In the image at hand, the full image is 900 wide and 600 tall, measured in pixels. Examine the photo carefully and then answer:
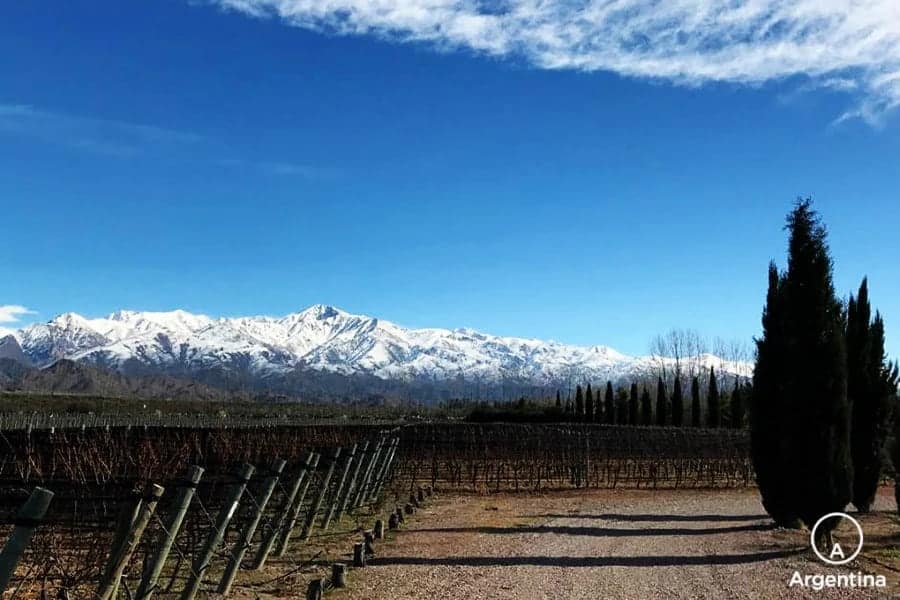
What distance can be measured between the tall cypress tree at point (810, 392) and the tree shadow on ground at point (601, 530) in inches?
37.5

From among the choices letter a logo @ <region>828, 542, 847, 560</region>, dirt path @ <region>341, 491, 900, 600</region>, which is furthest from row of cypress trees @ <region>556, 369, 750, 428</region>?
letter a logo @ <region>828, 542, 847, 560</region>

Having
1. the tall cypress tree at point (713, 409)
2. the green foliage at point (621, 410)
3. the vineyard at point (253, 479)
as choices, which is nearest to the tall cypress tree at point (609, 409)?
the green foliage at point (621, 410)

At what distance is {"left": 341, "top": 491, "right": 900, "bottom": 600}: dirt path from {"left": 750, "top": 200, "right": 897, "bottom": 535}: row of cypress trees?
858 millimetres

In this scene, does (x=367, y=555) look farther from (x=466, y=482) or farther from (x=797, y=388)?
(x=466, y=482)

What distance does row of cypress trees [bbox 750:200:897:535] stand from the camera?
12.9m

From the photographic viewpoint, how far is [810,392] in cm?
1305

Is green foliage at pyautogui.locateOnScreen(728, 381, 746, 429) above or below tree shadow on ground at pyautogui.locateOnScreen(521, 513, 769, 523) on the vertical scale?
above

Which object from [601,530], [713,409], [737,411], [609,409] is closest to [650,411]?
[609,409]

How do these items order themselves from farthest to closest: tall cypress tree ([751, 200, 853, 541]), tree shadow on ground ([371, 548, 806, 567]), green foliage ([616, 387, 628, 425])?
green foliage ([616, 387, 628, 425]) → tall cypress tree ([751, 200, 853, 541]) → tree shadow on ground ([371, 548, 806, 567])

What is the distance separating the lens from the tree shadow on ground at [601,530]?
14125 millimetres

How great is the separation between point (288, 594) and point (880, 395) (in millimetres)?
14127

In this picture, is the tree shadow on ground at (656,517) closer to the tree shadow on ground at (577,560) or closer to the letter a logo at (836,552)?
the letter a logo at (836,552)

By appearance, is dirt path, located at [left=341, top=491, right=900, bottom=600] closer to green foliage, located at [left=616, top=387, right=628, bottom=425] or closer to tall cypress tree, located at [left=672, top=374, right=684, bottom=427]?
tall cypress tree, located at [left=672, top=374, right=684, bottom=427]

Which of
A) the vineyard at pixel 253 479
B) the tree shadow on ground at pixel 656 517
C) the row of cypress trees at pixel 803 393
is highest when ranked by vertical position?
the row of cypress trees at pixel 803 393
